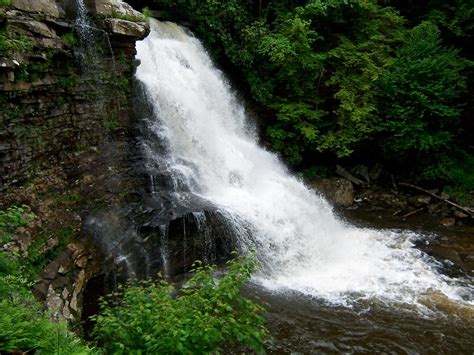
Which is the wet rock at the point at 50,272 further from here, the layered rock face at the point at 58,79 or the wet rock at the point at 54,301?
the layered rock face at the point at 58,79

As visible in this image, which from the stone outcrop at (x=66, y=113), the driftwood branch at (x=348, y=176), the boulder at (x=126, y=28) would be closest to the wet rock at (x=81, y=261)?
the stone outcrop at (x=66, y=113)

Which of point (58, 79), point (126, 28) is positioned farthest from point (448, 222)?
point (58, 79)

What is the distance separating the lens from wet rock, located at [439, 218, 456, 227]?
10.9 metres

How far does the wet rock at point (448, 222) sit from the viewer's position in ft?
35.6

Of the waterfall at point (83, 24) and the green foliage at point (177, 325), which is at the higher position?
the waterfall at point (83, 24)

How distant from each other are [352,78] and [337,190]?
3789 mm

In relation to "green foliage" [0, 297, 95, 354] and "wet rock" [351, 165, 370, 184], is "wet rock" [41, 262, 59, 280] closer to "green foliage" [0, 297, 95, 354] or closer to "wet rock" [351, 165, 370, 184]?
"green foliage" [0, 297, 95, 354]

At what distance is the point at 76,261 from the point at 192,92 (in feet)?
19.7

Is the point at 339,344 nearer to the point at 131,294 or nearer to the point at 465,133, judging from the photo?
the point at 131,294

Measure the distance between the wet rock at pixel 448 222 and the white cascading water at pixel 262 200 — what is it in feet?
4.84

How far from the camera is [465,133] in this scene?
13398mm

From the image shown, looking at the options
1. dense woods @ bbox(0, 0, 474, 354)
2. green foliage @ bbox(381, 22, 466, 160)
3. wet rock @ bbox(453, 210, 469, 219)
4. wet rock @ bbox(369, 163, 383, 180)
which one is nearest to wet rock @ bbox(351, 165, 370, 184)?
wet rock @ bbox(369, 163, 383, 180)

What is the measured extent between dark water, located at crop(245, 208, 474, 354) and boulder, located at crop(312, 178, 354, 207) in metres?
5.13

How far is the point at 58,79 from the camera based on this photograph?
23.2ft
